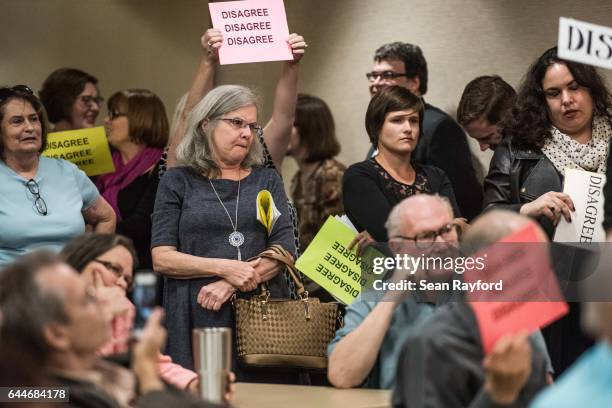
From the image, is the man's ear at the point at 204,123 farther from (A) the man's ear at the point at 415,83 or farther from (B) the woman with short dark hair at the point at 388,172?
(A) the man's ear at the point at 415,83

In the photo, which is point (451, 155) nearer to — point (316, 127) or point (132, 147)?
point (316, 127)

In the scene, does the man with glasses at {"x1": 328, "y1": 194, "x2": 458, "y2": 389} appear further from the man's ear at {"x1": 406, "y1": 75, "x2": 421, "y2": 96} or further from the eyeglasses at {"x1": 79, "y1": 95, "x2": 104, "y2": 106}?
the eyeglasses at {"x1": 79, "y1": 95, "x2": 104, "y2": 106}

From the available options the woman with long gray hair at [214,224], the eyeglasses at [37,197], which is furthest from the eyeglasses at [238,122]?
the eyeglasses at [37,197]

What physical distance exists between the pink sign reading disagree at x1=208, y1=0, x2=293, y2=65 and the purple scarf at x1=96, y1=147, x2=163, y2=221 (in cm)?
104

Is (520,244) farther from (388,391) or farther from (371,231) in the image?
(371,231)

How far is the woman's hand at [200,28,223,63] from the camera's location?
15.4ft

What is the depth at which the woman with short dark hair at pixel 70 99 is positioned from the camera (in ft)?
19.7

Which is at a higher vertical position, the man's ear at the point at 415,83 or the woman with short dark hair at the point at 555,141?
the man's ear at the point at 415,83

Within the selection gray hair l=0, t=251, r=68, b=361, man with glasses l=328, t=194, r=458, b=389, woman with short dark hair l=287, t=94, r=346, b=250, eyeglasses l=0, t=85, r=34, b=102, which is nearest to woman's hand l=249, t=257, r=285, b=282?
man with glasses l=328, t=194, r=458, b=389

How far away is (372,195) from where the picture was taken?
426cm

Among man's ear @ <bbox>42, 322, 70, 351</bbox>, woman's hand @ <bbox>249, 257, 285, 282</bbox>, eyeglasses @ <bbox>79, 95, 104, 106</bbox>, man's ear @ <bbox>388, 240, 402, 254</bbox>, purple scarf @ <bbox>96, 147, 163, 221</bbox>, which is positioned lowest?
man's ear @ <bbox>42, 322, 70, 351</bbox>

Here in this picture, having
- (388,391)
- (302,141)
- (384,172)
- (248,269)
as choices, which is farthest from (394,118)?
(302,141)

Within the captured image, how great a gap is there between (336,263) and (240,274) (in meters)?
0.36

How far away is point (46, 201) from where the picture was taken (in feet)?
14.5
